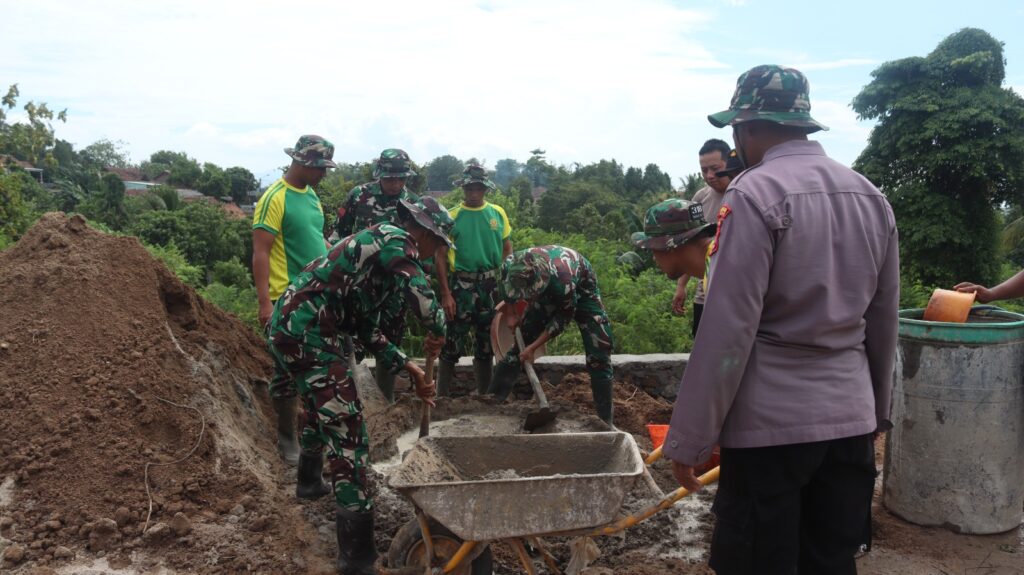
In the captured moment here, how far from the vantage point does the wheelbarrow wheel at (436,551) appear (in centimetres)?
311

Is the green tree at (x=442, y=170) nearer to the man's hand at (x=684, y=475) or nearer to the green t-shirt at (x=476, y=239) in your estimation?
the green t-shirt at (x=476, y=239)

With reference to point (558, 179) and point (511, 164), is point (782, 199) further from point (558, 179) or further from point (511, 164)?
point (511, 164)

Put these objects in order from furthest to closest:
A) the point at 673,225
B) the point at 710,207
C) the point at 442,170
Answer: the point at 442,170 → the point at 710,207 → the point at 673,225

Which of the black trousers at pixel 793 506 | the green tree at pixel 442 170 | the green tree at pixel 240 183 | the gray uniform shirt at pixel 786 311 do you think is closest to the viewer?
the gray uniform shirt at pixel 786 311

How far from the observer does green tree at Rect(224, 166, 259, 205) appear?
39.0m

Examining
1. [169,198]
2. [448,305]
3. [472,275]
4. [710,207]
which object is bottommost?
[448,305]

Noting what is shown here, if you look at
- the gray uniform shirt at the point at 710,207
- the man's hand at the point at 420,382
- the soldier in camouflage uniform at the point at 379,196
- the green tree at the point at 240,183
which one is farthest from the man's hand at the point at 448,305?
the green tree at the point at 240,183

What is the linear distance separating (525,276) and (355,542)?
1942 mm

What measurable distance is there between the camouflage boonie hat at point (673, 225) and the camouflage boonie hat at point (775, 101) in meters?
0.75

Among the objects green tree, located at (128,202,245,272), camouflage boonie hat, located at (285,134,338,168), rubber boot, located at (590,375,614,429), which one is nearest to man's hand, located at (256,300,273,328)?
camouflage boonie hat, located at (285,134,338,168)

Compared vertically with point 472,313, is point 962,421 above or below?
below

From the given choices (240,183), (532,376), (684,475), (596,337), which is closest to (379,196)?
(532,376)

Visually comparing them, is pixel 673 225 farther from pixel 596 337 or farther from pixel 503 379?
pixel 503 379

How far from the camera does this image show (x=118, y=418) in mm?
4078
